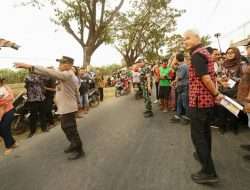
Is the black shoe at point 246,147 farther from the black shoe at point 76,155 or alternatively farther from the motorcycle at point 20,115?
the motorcycle at point 20,115

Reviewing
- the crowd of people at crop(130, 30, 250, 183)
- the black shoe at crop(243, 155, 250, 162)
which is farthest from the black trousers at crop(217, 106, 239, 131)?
the black shoe at crop(243, 155, 250, 162)

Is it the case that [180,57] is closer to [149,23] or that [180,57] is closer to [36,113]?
[36,113]

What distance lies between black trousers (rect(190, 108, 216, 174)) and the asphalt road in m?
0.34

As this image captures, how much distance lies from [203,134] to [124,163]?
160 centimetres

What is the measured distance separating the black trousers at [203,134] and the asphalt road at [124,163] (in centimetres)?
34

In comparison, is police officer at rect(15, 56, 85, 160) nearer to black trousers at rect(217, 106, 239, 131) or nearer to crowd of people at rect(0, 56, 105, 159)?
crowd of people at rect(0, 56, 105, 159)

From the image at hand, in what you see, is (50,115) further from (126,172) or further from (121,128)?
(126,172)

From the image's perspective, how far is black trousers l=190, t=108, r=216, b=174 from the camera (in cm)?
348

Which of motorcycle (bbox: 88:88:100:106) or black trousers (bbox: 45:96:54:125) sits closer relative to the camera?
black trousers (bbox: 45:96:54:125)

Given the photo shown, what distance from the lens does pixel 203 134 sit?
138 inches

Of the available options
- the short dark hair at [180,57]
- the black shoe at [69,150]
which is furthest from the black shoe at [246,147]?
the black shoe at [69,150]

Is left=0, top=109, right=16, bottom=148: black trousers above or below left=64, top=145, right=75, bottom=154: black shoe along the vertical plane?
above

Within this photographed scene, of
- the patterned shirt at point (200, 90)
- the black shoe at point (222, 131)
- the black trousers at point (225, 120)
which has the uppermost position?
the patterned shirt at point (200, 90)

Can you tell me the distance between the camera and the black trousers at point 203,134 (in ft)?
11.4
